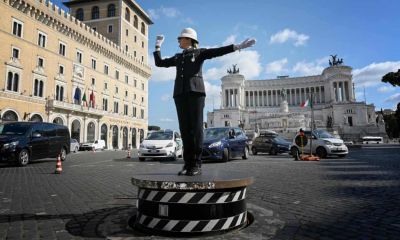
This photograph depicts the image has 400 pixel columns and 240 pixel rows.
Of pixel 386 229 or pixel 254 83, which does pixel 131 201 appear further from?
pixel 254 83

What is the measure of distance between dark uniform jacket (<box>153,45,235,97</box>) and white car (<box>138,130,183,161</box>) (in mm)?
12159

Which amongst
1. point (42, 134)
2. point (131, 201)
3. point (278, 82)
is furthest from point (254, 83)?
point (131, 201)

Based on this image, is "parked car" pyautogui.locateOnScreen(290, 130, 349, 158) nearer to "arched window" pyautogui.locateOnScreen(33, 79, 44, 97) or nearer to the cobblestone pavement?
the cobblestone pavement

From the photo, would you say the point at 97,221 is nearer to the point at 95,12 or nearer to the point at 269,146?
the point at 269,146

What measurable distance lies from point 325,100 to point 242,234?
105 meters

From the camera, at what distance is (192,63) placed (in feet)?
14.9

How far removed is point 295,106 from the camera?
101750mm

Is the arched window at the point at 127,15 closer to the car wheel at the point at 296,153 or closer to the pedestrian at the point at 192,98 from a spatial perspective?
the car wheel at the point at 296,153

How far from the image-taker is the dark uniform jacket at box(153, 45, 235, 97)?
4441mm

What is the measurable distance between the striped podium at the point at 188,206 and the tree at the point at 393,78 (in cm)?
2871

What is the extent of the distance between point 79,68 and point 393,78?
38.6 metres

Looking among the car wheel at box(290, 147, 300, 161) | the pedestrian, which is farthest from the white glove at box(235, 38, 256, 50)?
the car wheel at box(290, 147, 300, 161)

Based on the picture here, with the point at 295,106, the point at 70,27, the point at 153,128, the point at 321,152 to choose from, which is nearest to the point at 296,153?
the point at 321,152

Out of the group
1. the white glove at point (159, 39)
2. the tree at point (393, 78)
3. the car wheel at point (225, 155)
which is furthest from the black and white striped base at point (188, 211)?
the tree at point (393, 78)
